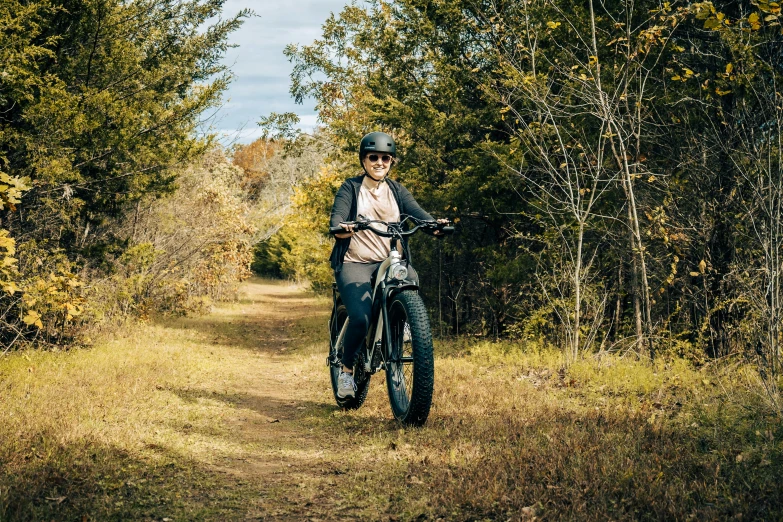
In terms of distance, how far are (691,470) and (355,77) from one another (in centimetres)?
1940

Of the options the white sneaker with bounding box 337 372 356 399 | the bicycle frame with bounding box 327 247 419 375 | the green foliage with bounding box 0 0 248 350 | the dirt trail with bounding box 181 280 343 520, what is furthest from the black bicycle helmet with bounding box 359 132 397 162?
the green foliage with bounding box 0 0 248 350

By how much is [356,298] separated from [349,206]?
2.99 ft

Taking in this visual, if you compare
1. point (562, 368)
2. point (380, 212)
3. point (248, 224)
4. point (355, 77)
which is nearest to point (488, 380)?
point (562, 368)

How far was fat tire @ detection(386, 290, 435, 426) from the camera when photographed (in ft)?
17.9

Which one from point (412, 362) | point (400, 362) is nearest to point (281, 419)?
point (400, 362)

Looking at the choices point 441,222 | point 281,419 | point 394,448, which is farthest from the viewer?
point 281,419

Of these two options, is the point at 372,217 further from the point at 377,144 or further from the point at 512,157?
the point at 512,157

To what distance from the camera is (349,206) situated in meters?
6.42

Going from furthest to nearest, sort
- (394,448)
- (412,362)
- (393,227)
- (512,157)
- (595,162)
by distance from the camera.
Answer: (512,157)
(595,162)
(393,227)
(412,362)
(394,448)

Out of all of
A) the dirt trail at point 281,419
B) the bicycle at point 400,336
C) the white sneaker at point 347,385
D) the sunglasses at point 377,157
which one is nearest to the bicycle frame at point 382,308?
the bicycle at point 400,336

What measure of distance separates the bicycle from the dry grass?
1.08 ft

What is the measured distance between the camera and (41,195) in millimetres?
9922

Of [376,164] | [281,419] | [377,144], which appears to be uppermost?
[377,144]

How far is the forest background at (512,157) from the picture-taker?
8203 mm
